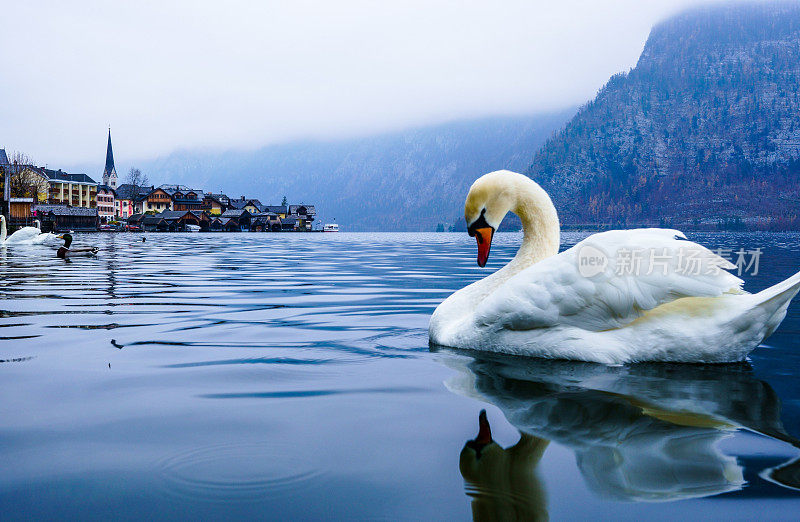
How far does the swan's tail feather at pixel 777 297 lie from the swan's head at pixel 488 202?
2.47 meters

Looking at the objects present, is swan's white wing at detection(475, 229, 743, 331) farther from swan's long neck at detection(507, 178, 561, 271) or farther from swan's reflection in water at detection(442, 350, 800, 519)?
swan's long neck at detection(507, 178, 561, 271)

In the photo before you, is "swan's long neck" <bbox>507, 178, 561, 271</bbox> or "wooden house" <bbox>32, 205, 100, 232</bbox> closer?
"swan's long neck" <bbox>507, 178, 561, 271</bbox>

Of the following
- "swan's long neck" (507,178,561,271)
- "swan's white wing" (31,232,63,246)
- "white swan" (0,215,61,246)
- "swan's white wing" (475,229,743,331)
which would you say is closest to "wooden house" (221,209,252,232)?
"swan's white wing" (31,232,63,246)

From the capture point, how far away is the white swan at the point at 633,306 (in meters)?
4.73

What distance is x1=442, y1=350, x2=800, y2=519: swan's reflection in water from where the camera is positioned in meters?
2.72

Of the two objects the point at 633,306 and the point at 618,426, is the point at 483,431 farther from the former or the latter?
the point at 633,306

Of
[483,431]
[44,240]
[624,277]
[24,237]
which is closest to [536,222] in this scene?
[624,277]

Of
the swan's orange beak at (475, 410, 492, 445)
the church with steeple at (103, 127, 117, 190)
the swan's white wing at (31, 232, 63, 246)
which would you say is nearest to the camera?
the swan's orange beak at (475, 410, 492, 445)

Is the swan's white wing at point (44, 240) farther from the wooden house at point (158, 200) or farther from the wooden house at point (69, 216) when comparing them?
the wooden house at point (158, 200)

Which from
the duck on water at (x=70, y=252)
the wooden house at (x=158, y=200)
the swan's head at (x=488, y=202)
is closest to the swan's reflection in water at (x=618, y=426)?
the swan's head at (x=488, y=202)

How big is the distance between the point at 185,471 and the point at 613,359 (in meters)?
3.54

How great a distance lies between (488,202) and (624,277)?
6.37 feet

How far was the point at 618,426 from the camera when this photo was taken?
3.60 m

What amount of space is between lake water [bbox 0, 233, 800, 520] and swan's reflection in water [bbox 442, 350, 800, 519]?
0.5 inches
